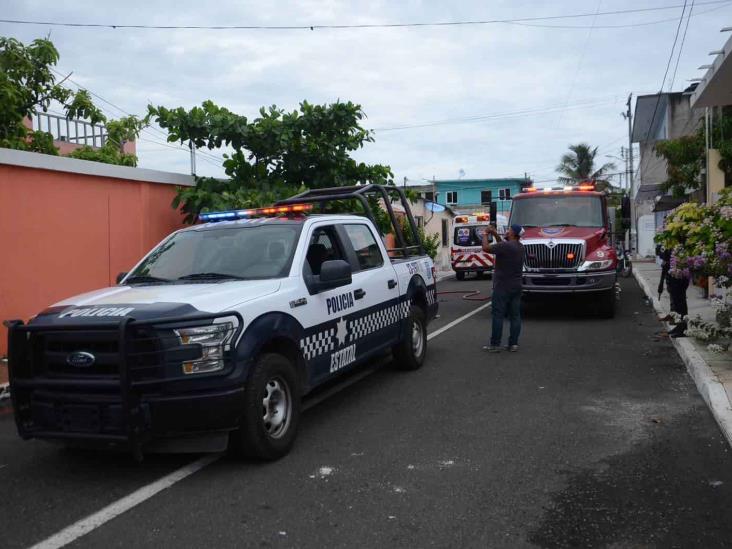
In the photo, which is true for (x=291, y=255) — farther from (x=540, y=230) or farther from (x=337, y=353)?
(x=540, y=230)

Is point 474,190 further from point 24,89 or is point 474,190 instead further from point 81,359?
point 81,359

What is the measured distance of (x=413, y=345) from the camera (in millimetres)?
8258

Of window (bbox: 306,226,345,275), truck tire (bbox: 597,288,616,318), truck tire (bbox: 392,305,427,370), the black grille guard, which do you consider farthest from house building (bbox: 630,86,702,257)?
the black grille guard

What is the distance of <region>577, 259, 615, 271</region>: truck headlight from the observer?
492 inches

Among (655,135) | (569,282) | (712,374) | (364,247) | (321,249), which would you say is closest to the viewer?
(321,249)

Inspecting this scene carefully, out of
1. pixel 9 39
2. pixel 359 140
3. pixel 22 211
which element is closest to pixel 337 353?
pixel 22 211

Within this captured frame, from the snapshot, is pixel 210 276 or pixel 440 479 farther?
pixel 210 276

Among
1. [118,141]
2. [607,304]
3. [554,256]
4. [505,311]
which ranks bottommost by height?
[607,304]

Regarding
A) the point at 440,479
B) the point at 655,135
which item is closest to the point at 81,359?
the point at 440,479

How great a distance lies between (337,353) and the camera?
6.17 m

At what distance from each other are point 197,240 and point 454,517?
3566 millimetres

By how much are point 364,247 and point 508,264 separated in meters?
3.00

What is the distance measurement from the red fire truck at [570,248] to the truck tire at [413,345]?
4860 mm

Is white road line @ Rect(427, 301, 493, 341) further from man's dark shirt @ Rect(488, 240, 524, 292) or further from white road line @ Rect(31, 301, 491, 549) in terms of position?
white road line @ Rect(31, 301, 491, 549)
